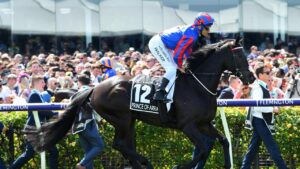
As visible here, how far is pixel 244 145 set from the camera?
1059 cm

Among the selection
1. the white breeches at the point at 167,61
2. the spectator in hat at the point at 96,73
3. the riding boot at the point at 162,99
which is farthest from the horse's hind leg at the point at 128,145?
the spectator in hat at the point at 96,73

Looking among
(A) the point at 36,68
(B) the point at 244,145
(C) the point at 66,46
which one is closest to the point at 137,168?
(B) the point at 244,145

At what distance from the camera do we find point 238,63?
32.8 ft

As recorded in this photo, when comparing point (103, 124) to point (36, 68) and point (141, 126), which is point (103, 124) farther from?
point (36, 68)

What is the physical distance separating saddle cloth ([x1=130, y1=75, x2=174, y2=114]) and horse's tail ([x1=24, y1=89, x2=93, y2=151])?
0.62m

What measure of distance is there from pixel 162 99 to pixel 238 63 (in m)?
0.96

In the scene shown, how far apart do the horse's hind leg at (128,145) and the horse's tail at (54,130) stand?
1.80ft

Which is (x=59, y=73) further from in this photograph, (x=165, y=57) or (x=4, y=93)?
(x=165, y=57)

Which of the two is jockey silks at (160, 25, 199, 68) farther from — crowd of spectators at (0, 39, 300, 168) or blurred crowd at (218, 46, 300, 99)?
crowd of spectators at (0, 39, 300, 168)

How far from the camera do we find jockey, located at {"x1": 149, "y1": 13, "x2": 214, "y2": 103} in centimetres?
992

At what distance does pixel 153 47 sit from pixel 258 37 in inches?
555

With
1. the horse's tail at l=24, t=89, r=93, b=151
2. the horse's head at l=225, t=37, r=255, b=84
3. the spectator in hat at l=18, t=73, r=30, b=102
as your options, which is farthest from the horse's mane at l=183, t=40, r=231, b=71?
the spectator in hat at l=18, t=73, r=30, b=102

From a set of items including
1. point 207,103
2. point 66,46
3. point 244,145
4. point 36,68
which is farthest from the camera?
point 66,46

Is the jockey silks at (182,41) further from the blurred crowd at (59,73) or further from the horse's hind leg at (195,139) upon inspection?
the blurred crowd at (59,73)
